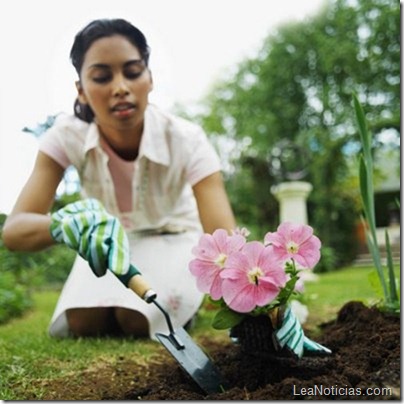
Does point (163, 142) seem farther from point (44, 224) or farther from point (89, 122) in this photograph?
point (44, 224)

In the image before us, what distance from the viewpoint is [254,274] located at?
2.92 feet

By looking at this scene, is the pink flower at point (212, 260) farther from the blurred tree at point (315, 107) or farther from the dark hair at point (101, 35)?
the blurred tree at point (315, 107)

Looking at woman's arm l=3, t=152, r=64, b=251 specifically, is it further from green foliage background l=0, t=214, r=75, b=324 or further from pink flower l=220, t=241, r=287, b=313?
pink flower l=220, t=241, r=287, b=313

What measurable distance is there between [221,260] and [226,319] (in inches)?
Result: 4.5

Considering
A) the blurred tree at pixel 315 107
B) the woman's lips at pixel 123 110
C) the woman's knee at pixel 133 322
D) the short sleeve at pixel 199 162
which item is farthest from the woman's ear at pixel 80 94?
the blurred tree at pixel 315 107

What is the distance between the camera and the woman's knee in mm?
Answer: 1697

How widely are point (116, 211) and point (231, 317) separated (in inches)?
36.1

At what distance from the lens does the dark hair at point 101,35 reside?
145cm

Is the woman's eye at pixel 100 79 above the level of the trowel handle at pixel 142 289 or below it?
above

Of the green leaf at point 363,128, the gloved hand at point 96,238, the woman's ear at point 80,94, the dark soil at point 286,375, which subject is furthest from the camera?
the woman's ear at point 80,94

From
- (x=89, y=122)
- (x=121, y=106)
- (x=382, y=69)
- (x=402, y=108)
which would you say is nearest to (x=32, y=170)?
(x=89, y=122)

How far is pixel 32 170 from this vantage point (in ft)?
5.36

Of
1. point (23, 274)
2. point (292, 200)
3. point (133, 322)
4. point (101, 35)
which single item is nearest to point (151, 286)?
point (133, 322)

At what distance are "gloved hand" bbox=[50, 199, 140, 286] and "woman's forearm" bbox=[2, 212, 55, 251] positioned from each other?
0.58ft
